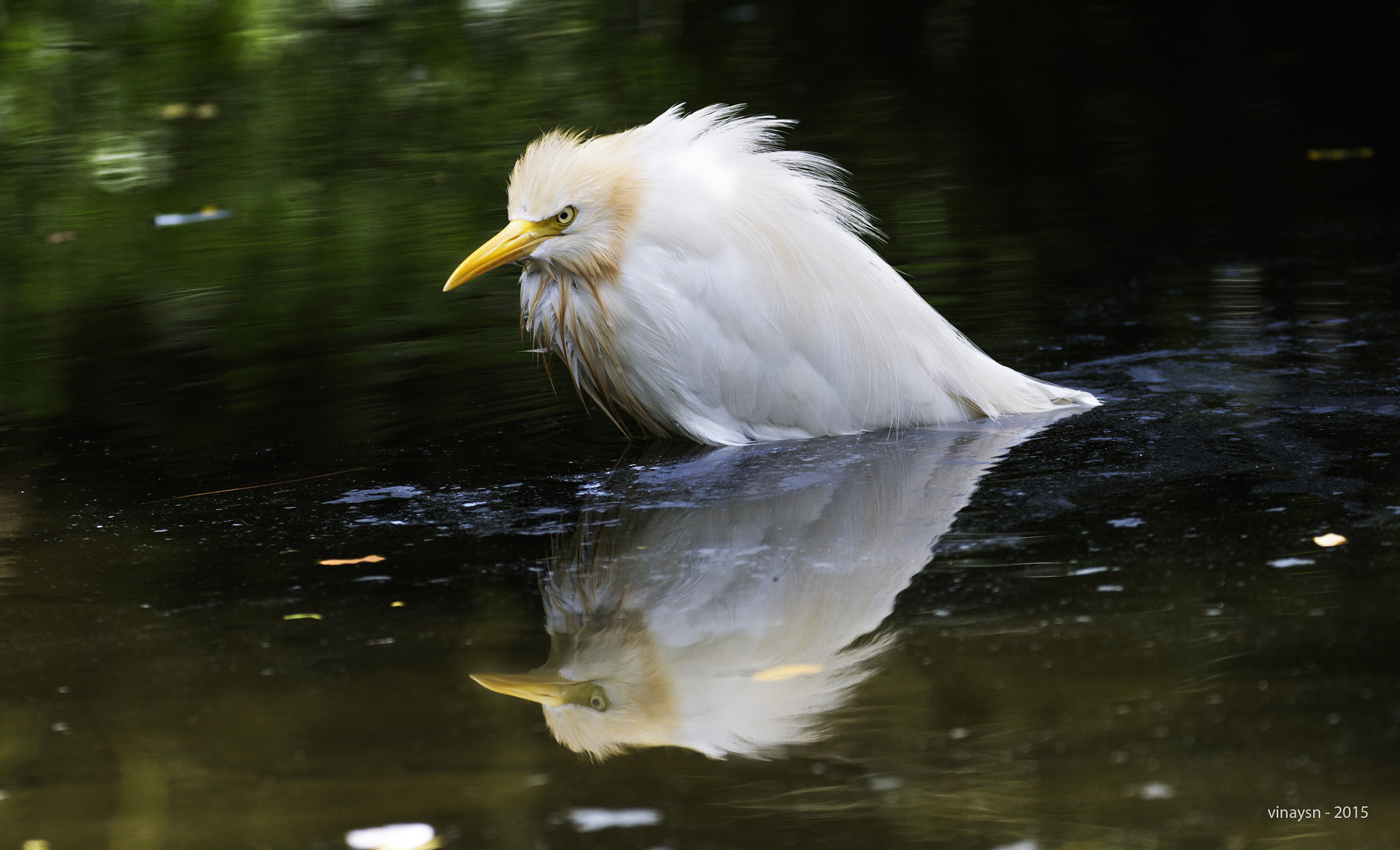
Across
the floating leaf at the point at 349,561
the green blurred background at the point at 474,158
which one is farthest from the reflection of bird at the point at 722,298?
the floating leaf at the point at 349,561

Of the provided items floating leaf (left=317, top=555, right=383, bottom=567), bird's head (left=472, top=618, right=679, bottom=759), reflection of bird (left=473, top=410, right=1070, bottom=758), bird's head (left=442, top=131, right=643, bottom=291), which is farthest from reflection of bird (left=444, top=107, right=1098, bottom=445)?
bird's head (left=472, top=618, right=679, bottom=759)

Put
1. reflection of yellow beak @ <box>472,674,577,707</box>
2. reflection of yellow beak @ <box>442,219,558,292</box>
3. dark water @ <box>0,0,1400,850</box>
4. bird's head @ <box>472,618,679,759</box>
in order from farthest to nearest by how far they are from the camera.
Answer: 1. reflection of yellow beak @ <box>442,219,558,292</box>
2. reflection of yellow beak @ <box>472,674,577,707</box>
3. bird's head @ <box>472,618,679,759</box>
4. dark water @ <box>0,0,1400,850</box>

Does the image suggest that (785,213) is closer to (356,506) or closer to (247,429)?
(356,506)

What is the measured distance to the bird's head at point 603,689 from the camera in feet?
9.18

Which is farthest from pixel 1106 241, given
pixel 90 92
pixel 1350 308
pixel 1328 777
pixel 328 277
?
pixel 90 92

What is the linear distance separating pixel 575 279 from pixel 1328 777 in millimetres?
2891

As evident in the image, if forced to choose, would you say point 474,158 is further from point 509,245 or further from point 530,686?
point 530,686

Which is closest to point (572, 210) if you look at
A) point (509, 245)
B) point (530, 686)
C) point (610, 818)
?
point (509, 245)

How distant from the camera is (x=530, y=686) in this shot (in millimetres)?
3012

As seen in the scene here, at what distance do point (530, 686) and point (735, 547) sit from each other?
873 mm

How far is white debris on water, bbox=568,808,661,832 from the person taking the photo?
8.13 ft

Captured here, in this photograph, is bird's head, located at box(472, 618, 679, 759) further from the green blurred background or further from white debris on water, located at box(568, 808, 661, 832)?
the green blurred background

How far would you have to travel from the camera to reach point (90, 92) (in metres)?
12.8

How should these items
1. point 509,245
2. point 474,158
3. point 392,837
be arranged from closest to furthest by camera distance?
point 392,837 → point 509,245 → point 474,158
